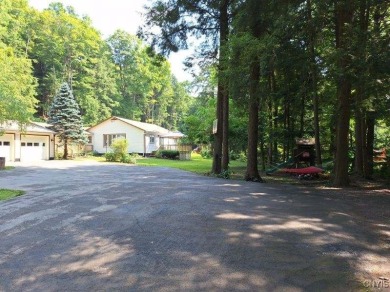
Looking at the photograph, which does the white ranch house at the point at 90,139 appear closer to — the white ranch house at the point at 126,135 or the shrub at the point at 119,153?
the white ranch house at the point at 126,135

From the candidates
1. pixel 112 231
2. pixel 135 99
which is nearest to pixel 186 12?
pixel 112 231

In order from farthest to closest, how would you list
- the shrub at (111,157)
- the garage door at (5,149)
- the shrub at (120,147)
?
the shrub at (111,157), the shrub at (120,147), the garage door at (5,149)

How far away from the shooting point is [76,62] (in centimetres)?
4678

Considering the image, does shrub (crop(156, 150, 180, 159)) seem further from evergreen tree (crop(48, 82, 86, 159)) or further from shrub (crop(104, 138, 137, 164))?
evergreen tree (crop(48, 82, 86, 159))

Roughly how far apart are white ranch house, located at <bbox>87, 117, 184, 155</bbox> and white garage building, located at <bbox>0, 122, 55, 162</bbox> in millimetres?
7916

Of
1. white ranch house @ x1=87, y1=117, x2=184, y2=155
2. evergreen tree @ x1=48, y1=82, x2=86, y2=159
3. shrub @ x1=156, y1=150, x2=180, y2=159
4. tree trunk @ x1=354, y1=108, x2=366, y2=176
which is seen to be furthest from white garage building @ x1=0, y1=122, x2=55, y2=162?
tree trunk @ x1=354, y1=108, x2=366, y2=176

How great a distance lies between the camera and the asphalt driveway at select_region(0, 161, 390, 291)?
356 cm

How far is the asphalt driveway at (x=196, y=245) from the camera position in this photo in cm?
356

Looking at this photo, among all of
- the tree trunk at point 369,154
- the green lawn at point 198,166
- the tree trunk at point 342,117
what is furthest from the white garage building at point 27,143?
the tree trunk at point 369,154

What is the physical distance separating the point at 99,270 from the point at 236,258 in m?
1.63

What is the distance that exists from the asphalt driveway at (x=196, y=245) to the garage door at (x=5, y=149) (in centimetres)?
1925

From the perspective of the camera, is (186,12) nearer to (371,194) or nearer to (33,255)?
(371,194)

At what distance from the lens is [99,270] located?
3.91 m

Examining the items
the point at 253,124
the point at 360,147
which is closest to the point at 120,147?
the point at 253,124
